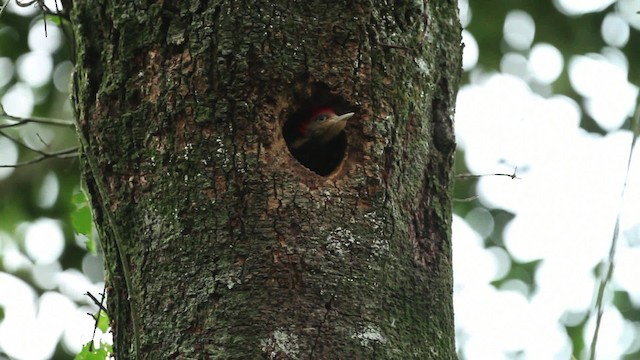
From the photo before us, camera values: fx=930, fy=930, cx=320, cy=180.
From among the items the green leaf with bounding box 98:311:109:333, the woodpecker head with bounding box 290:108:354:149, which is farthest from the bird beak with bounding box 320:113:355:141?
the green leaf with bounding box 98:311:109:333

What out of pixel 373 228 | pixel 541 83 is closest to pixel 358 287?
pixel 373 228

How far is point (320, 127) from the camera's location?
359cm

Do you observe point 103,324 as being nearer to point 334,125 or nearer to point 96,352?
point 96,352

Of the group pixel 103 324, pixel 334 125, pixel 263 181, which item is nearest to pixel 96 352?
pixel 103 324

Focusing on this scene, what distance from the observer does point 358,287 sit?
275 cm

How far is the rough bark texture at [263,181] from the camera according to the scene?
8.84 ft

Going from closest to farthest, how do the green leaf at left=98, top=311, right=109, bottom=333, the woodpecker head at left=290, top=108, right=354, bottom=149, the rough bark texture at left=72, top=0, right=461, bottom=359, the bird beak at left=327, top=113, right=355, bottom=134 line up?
the rough bark texture at left=72, top=0, right=461, bottom=359
the bird beak at left=327, top=113, right=355, bottom=134
the woodpecker head at left=290, top=108, right=354, bottom=149
the green leaf at left=98, top=311, right=109, bottom=333

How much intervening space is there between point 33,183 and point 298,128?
11.9 feet

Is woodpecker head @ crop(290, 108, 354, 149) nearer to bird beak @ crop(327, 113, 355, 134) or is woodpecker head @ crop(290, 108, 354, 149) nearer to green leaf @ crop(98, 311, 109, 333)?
bird beak @ crop(327, 113, 355, 134)

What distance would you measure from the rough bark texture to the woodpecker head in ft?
0.32

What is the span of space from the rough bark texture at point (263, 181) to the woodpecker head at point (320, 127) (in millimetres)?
96

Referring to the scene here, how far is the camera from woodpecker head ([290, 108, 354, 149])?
319 centimetres

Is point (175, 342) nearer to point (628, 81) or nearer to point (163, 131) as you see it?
point (163, 131)

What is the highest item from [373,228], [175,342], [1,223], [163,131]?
[163,131]
